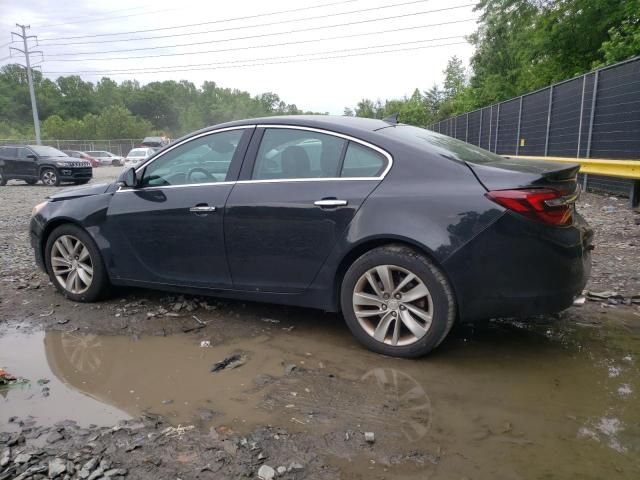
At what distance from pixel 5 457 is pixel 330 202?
90.5 inches

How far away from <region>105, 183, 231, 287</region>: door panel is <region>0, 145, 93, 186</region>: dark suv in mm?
16920

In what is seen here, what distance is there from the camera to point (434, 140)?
383cm

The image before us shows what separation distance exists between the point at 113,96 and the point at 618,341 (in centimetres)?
12466

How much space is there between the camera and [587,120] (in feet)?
33.0

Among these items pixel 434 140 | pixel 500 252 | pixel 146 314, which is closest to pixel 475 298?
pixel 500 252

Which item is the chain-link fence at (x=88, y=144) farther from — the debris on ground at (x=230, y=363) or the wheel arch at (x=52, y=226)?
the debris on ground at (x=230, y=363)

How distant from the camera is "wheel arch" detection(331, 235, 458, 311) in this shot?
3.27 meters

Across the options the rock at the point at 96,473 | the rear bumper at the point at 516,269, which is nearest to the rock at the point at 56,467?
the rock at the point at 96,473

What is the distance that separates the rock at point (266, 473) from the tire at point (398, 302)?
52.8 inches

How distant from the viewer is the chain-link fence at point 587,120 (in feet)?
28.0

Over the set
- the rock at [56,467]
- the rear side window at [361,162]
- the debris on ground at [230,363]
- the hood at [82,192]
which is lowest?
the debris on ground at [230,363]

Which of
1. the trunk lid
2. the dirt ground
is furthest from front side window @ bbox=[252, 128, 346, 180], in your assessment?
the dirt ground

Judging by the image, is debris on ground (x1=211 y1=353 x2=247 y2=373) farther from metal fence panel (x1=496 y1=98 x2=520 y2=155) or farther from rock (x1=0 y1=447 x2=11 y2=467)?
metal fence panel (x1=496 y1=98 x2=520 y2=155)

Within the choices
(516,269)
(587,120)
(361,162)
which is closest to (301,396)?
(516,269)
